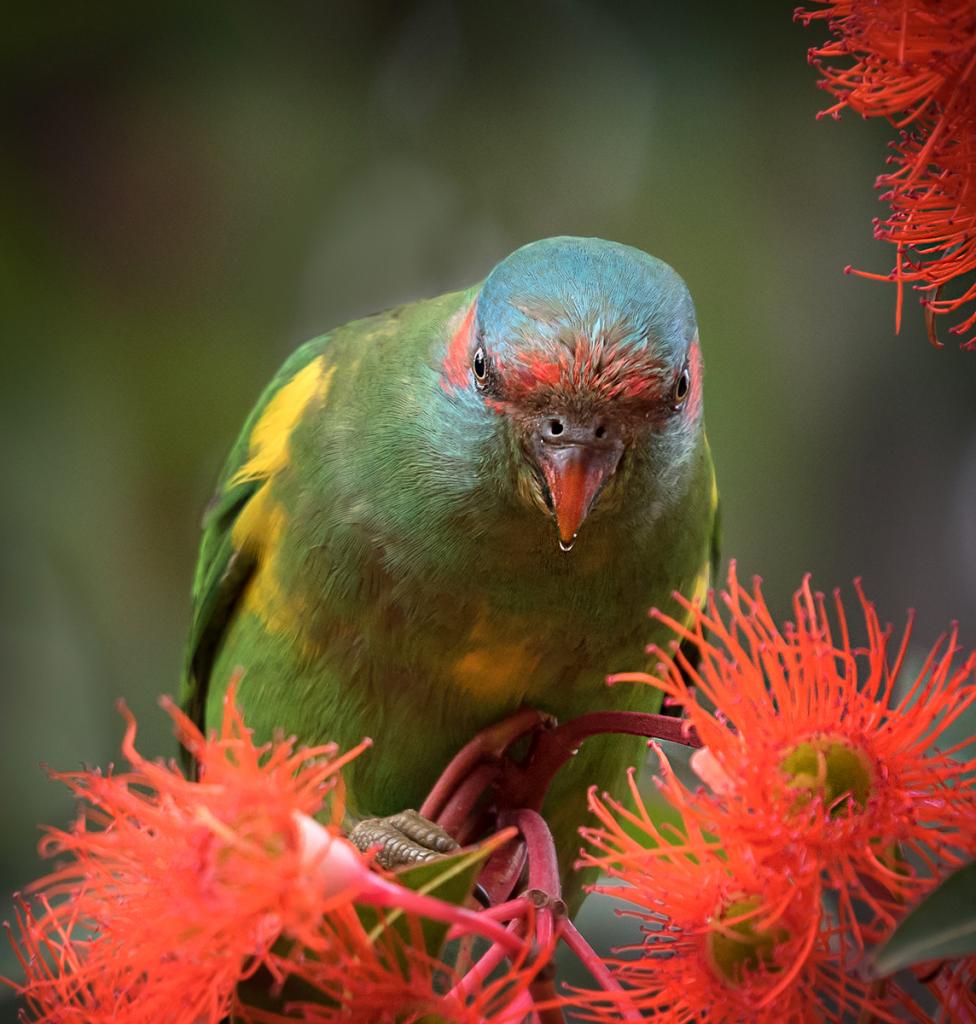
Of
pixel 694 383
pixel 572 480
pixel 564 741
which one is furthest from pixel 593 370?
pixel 564 741

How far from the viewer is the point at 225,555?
259 cm

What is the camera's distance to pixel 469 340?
2062 mm

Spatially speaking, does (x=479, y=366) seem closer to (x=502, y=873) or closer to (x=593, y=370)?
(x=593, y=370)

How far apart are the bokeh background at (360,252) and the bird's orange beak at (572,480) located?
2137mm

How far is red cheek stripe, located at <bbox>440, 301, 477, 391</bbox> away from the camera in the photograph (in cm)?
206

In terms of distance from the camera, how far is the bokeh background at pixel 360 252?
3.86m

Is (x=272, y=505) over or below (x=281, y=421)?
below

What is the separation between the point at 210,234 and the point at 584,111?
1.27 metres

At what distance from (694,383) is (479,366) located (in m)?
0.33

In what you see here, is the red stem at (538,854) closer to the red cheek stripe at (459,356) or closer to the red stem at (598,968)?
the red stem at (598,968)

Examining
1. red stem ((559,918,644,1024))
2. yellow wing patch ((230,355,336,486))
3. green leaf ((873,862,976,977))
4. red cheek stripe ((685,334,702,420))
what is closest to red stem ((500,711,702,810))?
red stem ((559,918,644,1024))

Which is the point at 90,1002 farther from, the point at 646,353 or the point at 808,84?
the point at 808,84

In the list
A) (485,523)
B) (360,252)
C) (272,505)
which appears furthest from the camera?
(360,252)

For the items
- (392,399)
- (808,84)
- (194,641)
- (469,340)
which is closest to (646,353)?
(469,340)
